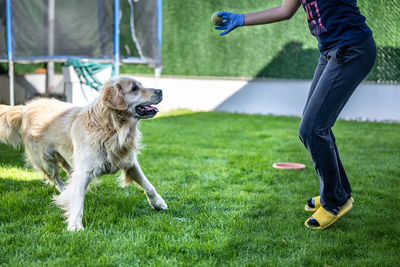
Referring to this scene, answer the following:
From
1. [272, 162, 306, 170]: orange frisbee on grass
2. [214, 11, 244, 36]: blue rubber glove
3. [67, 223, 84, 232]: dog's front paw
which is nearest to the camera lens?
[67, 223, 84, 232]: dog's front paw

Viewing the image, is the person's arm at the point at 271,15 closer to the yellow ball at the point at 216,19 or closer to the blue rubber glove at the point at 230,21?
the blue rubber glove at the point at 230,21

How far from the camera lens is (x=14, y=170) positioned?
13.8 feet

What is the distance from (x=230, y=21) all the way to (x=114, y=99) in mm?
1086

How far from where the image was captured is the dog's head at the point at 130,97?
3006 millimetres

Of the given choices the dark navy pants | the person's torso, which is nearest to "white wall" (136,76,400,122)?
the dark navy pants

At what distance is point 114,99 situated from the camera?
3.00 metres

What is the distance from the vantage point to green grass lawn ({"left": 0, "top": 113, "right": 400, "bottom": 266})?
231 cm

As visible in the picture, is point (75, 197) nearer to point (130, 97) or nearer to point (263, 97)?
point (130, 97)

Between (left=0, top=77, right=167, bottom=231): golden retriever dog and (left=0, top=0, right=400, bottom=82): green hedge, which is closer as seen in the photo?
(left=0, top=77, right=167, bottom=231): golden retriever dog

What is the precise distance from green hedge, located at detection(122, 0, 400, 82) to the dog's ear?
795 centimetres

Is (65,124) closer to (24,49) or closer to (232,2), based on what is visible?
(24,49)

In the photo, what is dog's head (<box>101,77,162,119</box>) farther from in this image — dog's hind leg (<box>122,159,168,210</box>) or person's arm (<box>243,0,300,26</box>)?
person's arm (<box>243,0,300,26</box>)

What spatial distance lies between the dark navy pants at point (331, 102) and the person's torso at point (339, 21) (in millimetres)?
53

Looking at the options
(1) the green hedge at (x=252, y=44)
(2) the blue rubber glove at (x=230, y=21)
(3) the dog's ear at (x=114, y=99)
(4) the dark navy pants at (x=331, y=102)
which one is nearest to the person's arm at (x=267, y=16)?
(2) the blue rubber glove at (x=230, y=21)
